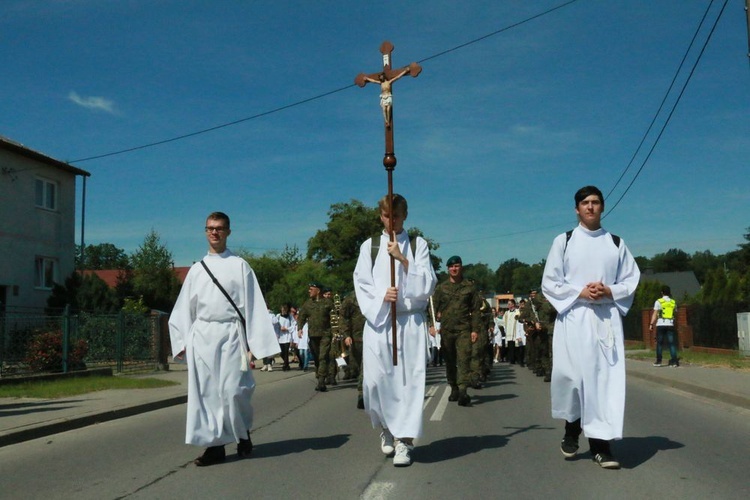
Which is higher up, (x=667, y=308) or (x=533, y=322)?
(x=667, y=308)

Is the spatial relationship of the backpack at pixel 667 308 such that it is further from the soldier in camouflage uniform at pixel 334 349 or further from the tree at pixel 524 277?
the tree at pixel 524 277

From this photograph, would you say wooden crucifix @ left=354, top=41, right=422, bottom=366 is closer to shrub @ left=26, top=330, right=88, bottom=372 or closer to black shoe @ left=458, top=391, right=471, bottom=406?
black shoe @ left=458, top=391, right=471, bottom=406

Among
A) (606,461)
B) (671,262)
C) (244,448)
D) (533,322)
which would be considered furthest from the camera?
(671,262)

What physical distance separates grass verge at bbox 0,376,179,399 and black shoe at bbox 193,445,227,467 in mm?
7079

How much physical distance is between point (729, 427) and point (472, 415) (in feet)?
9.60

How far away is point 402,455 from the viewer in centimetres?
640

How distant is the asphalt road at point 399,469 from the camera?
5.66 metres

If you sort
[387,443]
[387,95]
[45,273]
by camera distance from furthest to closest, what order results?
[45,273]
[387,95]
[387,443]

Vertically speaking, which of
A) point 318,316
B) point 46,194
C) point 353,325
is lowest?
point 353,325

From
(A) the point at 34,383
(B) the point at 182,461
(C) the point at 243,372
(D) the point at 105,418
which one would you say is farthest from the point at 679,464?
(A) the point at 34,383

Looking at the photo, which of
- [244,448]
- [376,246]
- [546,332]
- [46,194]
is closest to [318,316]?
[546,332]

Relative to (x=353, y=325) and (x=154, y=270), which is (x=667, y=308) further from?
(x=154, y=270)

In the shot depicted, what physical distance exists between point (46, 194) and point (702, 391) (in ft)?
79.2

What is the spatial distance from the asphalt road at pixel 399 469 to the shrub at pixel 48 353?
6.16 m
